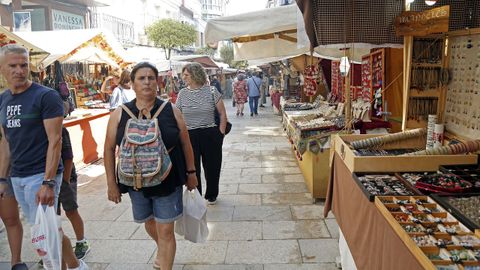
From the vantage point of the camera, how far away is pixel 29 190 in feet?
9.56

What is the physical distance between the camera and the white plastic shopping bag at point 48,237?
274cm

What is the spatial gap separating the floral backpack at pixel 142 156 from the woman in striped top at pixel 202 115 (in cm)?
191

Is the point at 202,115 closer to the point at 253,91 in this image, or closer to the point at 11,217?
the point at 11,217

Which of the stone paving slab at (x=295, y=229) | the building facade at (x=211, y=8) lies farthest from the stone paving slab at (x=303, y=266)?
the building facade at (x=211, y=8)

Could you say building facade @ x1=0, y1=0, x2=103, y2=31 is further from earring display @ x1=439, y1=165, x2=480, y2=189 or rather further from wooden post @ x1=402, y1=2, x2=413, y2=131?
earring display @ x1=439, y1=165, x2=480, y2=189

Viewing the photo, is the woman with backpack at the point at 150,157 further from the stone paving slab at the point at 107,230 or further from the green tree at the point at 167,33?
the green tree at the point at 167,33

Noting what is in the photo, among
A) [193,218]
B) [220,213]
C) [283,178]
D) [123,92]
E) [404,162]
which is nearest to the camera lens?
[404,162]

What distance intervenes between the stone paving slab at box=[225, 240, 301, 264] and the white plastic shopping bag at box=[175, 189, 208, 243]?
0.54 metres

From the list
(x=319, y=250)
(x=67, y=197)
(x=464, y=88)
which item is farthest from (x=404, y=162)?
(x=67, y=197)

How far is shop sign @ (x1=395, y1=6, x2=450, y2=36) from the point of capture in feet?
9.99

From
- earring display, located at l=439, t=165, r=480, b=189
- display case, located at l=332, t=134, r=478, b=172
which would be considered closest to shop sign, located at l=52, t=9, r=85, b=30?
display case, located at l=332, t=134, r=478, b=172

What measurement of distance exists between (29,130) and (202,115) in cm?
215

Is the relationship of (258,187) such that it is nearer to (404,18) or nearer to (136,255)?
(136,255)

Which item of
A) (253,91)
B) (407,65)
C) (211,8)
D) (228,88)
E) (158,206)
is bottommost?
(158,206)
